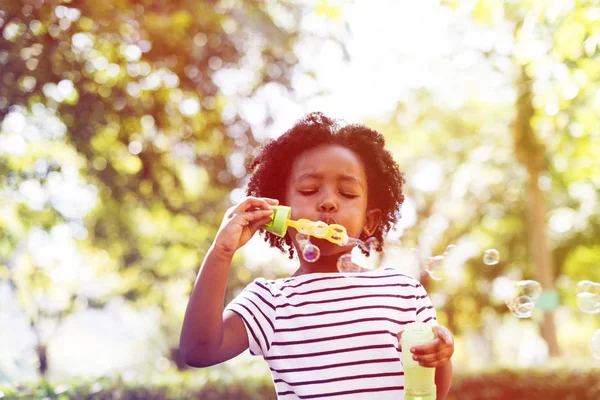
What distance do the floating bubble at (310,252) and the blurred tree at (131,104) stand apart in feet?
14.5

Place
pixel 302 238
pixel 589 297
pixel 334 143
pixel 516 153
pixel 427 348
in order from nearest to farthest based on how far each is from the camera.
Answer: pixel 427 348 < pixel 302 238 < pixel 334 143 < pixel 589 297 < pixel 516 153

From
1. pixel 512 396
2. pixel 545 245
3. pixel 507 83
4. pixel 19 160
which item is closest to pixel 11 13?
pixel 19 160

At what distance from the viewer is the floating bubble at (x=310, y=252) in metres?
2.08

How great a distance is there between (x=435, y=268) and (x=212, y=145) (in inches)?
239

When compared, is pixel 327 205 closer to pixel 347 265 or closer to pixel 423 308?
pixel 347 265

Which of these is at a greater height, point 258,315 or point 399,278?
point 399,278

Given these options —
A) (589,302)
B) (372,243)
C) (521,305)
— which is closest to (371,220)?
(372,243)

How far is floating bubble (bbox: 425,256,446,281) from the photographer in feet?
9.48

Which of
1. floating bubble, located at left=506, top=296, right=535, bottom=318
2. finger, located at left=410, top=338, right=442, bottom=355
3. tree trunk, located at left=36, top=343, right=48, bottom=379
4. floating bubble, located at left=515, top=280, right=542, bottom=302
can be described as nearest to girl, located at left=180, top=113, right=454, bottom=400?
finger, located at left=410, top=338, right=442, bottom=355

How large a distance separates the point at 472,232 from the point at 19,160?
13.2m

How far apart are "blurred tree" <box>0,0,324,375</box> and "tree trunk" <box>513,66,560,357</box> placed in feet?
14.2

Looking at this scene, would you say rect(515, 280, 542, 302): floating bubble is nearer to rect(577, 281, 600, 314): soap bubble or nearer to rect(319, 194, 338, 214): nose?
rect(577, 281, 600, 314): soap bubble

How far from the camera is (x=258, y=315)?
1980mm

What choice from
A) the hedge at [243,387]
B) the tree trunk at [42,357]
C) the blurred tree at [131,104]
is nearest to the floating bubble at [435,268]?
the hedge at [243,387]
